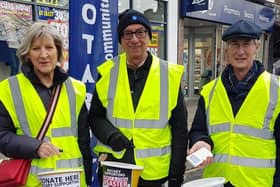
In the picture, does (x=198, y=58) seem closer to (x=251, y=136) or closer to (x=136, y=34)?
(x=136, y=34)

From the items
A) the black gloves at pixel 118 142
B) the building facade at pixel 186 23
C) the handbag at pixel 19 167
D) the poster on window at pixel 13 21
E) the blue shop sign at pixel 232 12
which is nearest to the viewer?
the handbag at pixel 19 167

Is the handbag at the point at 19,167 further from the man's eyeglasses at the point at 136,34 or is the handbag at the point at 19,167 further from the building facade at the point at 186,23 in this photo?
the building facade at the point at 186,23

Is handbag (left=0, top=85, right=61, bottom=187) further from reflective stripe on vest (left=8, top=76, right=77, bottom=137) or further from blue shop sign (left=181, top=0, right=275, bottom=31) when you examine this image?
blue shop sign (left=181, top=0, right=275, bottom=31)

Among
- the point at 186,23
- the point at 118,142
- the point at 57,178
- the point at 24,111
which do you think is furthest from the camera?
the point at 186,23

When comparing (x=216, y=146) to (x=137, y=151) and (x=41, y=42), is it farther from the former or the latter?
(x=41, y=42)

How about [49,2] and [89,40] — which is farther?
[49,2]

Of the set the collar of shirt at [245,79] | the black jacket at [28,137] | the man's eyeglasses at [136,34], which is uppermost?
the man's eyeglasses at [136,34]

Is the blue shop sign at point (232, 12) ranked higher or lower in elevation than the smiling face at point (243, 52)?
higher

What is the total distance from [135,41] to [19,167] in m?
1.07

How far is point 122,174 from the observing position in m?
2.38

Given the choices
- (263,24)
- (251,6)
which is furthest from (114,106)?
(263,24)

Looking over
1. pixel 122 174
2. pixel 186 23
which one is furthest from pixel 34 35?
pixel 186 23

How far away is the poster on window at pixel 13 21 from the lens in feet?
22.9

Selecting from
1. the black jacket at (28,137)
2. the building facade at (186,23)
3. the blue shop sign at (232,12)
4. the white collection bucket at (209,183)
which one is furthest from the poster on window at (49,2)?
the white collection bucket at (209,183)
